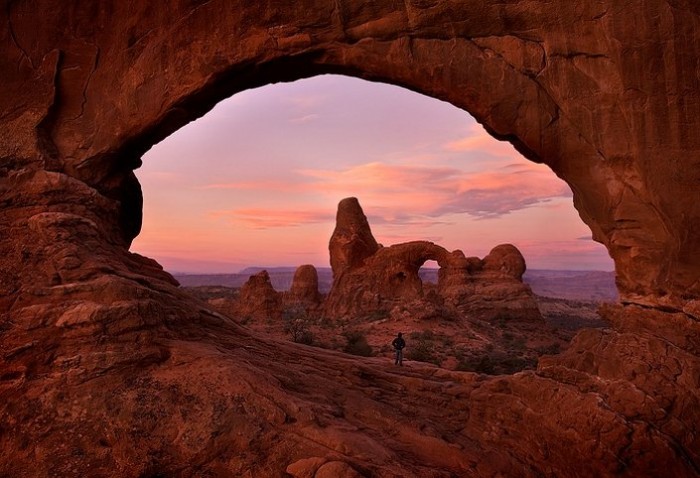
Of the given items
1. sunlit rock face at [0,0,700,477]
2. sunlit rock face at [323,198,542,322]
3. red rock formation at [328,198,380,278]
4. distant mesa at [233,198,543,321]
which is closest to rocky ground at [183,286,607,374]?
distant mesa at [233,198,543,321]

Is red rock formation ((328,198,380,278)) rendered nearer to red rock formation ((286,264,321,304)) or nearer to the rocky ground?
the rocky ground

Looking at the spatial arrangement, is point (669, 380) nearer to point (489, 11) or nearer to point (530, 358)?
point (489, 11)

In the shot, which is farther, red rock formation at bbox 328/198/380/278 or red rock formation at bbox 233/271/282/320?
red rock formation at bbox 328/198/380/278

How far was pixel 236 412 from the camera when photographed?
420 cm

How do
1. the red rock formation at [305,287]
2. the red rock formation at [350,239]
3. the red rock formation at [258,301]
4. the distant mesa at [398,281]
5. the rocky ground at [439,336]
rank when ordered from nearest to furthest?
the rocky ground at [439,336]
the distant mesa at [398,281]
the red rock formation at [258,301]
the red rock formation at [350,239]
the red rock formation at [305,287]

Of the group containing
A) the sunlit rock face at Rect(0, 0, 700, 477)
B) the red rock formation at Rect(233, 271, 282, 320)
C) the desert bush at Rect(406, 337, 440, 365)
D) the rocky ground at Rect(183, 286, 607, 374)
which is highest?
the sunlit rock face at Rect(0, 0, 700, 477)

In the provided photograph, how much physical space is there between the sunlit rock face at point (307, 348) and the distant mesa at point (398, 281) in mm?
19208

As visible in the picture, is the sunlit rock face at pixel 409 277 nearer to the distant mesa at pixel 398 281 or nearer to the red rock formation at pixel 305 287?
the distant mesa at pixel 398 281

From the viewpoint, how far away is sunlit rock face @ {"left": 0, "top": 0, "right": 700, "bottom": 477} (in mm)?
4145

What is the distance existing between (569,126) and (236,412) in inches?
215

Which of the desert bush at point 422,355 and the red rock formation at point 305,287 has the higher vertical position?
the red rock formation at point 305,287

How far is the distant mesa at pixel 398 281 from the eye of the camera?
26531 mm

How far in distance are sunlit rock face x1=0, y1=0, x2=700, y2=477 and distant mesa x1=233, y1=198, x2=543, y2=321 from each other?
19.2m

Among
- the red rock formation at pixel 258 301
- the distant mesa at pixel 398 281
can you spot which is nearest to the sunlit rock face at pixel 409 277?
the distant mesa at pixel 398 281
